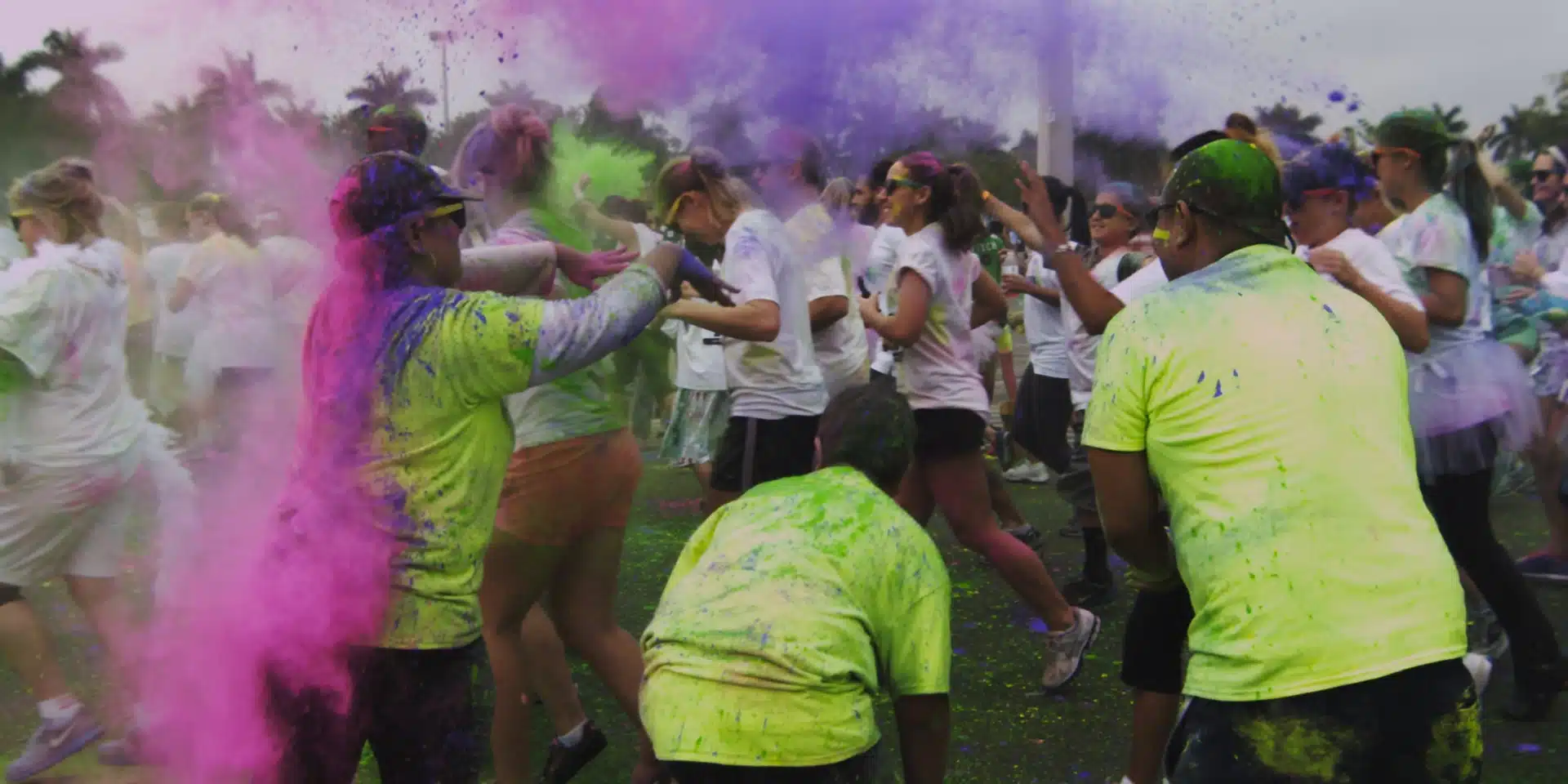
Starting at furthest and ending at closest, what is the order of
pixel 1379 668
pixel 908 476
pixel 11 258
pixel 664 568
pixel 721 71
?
pixel 664 568 → pixel 908 476 → pixel 11 258 → pixel 721 71 → pixel 1379 668

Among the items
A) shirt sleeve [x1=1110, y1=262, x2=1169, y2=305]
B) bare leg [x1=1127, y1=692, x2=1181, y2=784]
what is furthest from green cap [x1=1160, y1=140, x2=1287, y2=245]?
shirt sleeve [x1=1110, y1=262, x2=1169, y2=305]

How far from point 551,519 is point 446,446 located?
91 centimetres

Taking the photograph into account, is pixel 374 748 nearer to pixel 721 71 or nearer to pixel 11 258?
pixel 721 71

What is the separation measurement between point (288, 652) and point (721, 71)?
161 centimetres

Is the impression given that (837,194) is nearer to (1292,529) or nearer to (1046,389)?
(1292,529)

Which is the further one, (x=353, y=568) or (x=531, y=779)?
(x=531, y=779)

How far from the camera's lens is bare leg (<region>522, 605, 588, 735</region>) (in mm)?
3680

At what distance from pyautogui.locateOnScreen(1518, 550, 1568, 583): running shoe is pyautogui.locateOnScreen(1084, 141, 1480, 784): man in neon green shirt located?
430cm

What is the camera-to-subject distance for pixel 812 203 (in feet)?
12.4

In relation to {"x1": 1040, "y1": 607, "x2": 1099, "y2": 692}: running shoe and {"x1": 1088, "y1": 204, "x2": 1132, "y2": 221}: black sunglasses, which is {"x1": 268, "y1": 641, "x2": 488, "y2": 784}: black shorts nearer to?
{"x1": 1040, "y1": 607, "x2": 1099, "y2": 692}: running shoe

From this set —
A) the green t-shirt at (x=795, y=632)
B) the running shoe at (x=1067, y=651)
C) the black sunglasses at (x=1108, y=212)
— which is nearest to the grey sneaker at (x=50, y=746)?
the green t-shirt at (x=795, y=632)

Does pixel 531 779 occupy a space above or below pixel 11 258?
below

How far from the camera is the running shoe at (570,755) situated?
3697 millimetres

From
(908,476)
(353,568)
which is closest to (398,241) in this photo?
(353,568)
